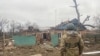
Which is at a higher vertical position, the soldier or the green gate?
the soldier

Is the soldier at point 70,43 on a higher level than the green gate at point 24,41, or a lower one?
higher

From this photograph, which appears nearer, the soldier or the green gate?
the soldier

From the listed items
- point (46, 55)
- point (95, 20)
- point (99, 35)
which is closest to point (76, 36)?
point (46, 55)

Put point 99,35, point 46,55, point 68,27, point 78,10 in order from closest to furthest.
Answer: point 68,27, point 46,55, point 99,35, point 78,10

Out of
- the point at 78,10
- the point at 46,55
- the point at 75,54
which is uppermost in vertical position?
the point at 78,10

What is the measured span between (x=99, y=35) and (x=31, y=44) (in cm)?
963

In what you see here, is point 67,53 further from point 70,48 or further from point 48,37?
point 48,37

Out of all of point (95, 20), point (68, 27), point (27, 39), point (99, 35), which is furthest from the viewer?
point (95, 20)

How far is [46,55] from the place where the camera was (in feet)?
66.2

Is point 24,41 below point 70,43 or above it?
below

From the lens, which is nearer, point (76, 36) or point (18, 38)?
point (76, 36)

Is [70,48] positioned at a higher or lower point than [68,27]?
lower

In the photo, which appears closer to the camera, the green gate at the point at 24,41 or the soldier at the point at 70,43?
the soldier at the point at 70,43

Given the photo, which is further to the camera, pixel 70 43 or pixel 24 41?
pixel 24 41
